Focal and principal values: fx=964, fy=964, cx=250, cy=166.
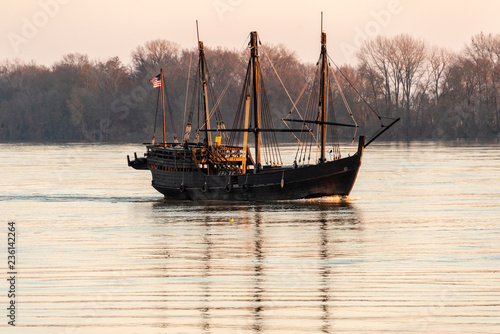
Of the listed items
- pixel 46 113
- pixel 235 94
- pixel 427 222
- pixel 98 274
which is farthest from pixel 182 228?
pixel 46 113

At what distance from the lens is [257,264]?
2670cm

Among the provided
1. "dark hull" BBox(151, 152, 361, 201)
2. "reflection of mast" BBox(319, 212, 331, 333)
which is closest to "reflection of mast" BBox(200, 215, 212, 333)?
"reflection of mast" BBox(319, 212, 331, 333)

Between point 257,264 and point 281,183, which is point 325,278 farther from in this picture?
point 281,183

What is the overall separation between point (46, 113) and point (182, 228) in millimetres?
143283

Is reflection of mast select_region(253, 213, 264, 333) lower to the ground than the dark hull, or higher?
lower

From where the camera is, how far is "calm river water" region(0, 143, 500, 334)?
63.7 feet

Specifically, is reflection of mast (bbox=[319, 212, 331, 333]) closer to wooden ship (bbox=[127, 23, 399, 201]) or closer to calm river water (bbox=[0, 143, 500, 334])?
calm river water (bbox=[0, 143, 500, 334])

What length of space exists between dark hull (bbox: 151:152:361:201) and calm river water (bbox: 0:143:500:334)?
86 centimetres

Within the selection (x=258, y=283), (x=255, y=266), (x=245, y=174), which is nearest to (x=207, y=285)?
(x=258, y=283)

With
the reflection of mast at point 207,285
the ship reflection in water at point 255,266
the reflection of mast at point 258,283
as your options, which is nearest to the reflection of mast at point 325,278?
the ship reflection in water at point 255,266

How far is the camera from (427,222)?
38750mm

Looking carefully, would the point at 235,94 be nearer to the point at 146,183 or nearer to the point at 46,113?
the point at 46,113

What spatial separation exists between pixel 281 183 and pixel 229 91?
373ft

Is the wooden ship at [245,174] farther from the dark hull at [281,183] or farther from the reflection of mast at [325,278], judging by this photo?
the reflection of mast at [325,278]
